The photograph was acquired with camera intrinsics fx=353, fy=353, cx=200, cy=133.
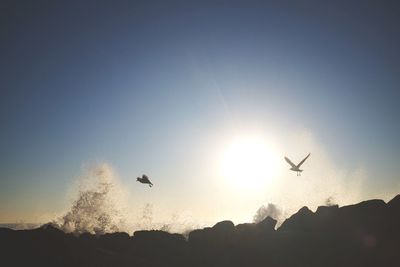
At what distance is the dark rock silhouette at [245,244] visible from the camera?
28.8 meters

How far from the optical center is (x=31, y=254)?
2789 cm

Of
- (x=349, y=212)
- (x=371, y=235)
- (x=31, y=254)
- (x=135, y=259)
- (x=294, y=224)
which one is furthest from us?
(x=294, y=224)

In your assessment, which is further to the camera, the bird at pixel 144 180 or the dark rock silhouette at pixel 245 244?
the bird at pixel 144 180

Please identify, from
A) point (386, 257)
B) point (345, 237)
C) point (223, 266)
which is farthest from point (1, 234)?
point (386, 257)

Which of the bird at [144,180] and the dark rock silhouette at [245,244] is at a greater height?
the bird at [144,180]

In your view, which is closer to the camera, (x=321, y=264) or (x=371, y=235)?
(x=321, y=264)

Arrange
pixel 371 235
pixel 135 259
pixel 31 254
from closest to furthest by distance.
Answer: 1. pixel 31 254
2. pixel 135 259
3. pixel 371 235

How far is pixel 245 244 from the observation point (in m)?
34.6

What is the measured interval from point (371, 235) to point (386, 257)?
265cm

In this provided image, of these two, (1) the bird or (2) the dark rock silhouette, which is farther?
(1) the bird

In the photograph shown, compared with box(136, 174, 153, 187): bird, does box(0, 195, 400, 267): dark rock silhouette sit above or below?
below

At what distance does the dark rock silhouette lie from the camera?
28.8 m

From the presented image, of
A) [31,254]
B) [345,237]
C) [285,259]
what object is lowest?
[31,254]

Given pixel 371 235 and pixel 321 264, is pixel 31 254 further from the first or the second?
pixel 371 235
